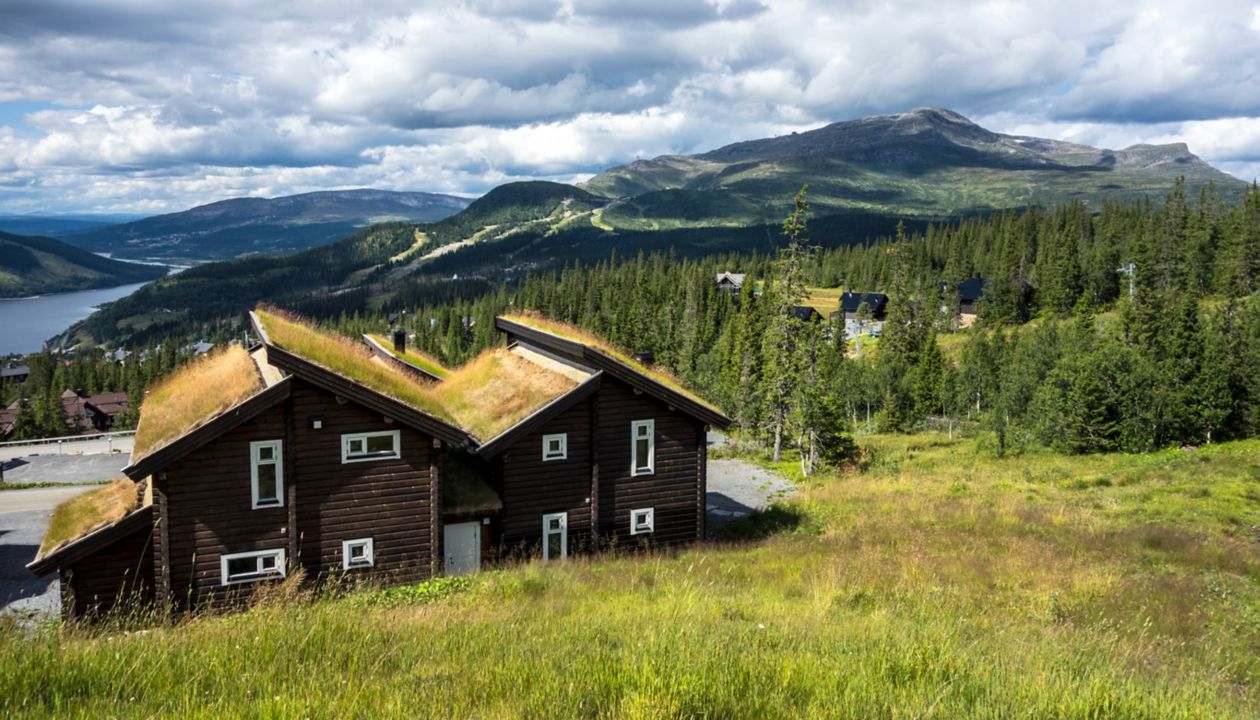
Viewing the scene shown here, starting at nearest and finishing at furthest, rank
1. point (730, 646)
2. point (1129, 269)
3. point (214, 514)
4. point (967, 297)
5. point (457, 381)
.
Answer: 1. point (730, 646)
2. point (214, 514)
3. point (457, 381)
4. point (1129, 269)
5. point (967, 297)

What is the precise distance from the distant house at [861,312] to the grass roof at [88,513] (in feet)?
386

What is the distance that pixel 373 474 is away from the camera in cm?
1889

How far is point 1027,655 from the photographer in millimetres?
7156

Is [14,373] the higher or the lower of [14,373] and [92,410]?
the higher

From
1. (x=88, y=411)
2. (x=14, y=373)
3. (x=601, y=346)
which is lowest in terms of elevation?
(x=88, y=411)

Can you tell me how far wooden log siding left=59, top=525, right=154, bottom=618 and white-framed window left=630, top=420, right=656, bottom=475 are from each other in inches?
505

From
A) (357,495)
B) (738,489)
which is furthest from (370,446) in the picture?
(738,489)

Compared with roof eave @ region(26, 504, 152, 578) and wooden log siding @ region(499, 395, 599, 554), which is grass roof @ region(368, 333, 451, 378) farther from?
roof eave @ region(26, 504, 152, 578)

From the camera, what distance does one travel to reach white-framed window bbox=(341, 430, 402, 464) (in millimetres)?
18625

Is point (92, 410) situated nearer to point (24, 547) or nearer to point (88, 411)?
point (88, 411)

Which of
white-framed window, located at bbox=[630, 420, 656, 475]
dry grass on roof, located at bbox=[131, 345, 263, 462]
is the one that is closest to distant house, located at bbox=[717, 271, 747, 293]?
white-framed window, located at bbox=[630, 420, 656, 475]

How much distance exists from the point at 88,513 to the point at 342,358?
763cm

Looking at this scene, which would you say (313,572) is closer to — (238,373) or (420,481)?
(420,481)

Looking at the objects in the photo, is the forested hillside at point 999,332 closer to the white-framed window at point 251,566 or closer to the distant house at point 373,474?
the distant house at point 373,474
